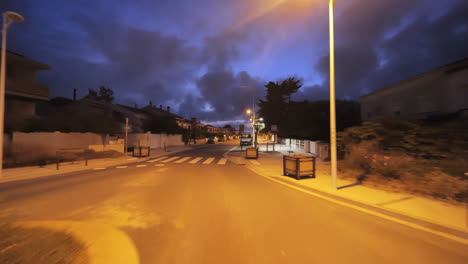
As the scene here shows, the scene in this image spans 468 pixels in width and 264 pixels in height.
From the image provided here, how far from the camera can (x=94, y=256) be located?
3062 millimetres

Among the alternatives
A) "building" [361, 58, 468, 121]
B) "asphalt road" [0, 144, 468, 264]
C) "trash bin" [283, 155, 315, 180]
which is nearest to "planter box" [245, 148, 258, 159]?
"trash bin" [283, 155, 315, 180]

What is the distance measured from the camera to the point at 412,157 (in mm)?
7410

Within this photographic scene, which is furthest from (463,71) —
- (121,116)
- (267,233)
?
(121,116)

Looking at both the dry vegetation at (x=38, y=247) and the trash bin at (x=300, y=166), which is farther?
the trash bin at (x=300, y=166)

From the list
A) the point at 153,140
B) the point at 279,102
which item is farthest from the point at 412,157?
the point at 279,102

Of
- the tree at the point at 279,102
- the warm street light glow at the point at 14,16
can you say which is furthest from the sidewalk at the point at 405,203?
the tree at the point at 279,102

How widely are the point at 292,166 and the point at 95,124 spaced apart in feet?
63.9

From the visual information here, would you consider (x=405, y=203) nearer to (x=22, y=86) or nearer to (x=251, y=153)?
(x=251, y=153)

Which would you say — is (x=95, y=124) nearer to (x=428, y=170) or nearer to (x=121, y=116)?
(x=121, y=116)

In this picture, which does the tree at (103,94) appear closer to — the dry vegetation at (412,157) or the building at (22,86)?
the building at (22,86)

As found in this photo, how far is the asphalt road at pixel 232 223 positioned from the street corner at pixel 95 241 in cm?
17

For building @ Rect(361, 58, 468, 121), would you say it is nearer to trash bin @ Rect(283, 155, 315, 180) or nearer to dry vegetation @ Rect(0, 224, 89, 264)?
trash bin @ Rect(283, 155, 315, 180)

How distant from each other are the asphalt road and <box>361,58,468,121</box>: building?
13.0 meters

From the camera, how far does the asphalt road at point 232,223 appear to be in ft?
10.4
